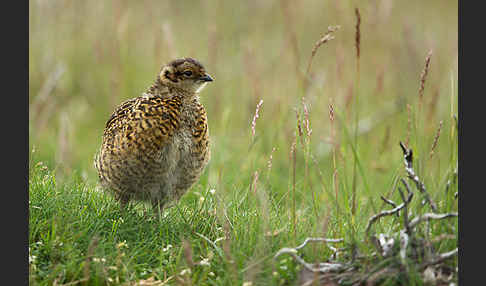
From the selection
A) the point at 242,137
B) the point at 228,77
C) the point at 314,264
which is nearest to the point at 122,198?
the point at 314,264

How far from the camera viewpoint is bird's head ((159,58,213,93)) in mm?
4930

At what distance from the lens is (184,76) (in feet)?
16.2

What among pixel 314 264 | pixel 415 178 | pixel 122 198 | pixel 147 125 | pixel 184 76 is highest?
pixel 184 76

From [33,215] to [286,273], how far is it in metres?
1.71

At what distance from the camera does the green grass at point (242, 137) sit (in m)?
3.75

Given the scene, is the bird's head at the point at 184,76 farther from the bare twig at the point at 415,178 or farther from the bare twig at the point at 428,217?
the bare twig at the point at 428,217

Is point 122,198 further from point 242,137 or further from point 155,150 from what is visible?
point 242,137

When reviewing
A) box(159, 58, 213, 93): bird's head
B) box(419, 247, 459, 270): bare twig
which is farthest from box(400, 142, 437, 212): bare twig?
box(159, 58, 213, 93): bird's head

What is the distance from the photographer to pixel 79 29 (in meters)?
9.03

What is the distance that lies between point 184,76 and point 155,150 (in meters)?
0.78

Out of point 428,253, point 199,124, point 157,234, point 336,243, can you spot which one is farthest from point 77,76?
point 428,253

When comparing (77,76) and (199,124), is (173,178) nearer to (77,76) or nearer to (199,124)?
(199,124)

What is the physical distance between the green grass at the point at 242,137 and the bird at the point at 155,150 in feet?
0.53

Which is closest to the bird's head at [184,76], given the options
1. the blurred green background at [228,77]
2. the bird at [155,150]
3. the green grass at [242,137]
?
the bird at [155,150]
